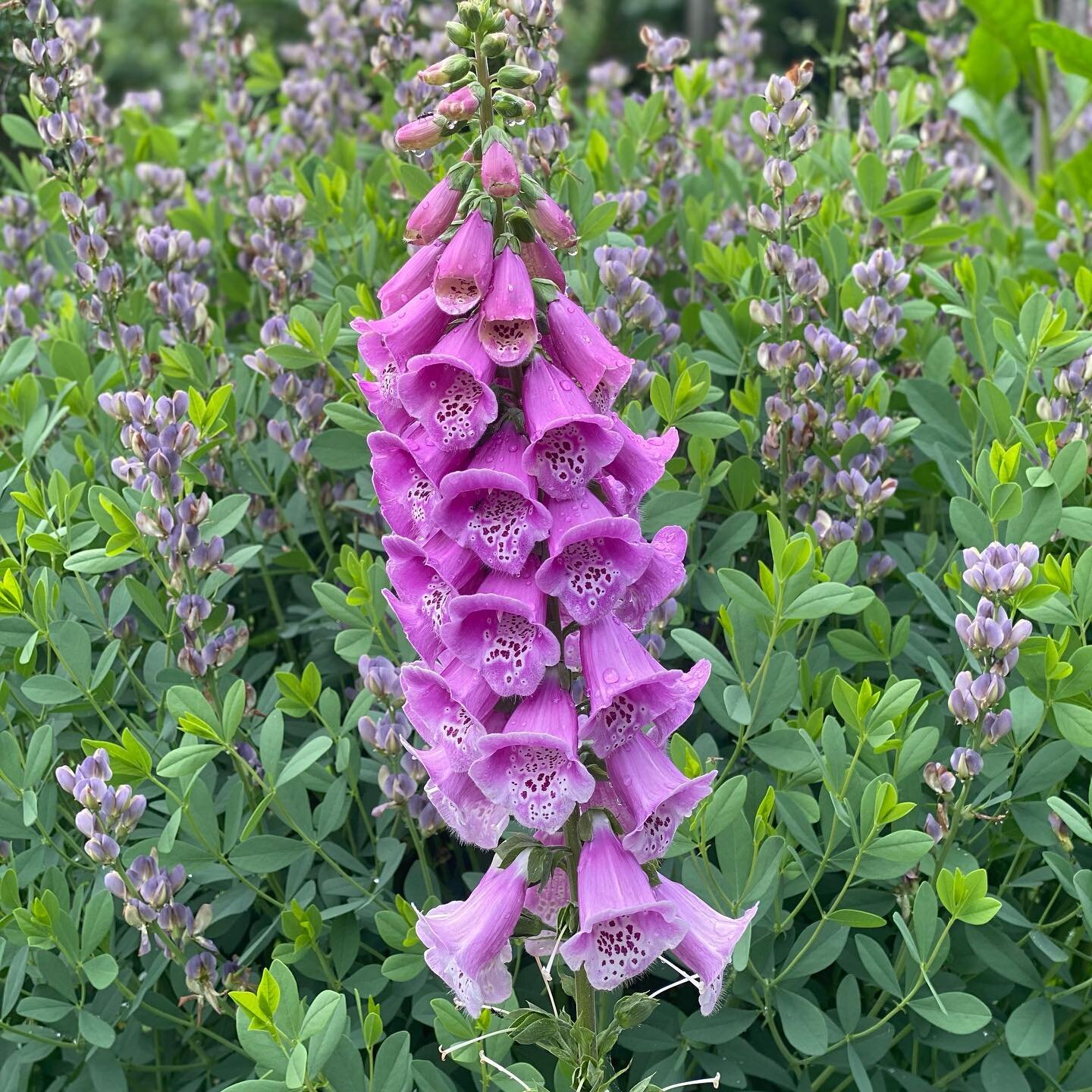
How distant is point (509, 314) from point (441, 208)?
0.68ft

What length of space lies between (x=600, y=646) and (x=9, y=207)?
2.87 m

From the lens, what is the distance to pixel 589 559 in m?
1.74

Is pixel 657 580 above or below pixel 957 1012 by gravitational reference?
above

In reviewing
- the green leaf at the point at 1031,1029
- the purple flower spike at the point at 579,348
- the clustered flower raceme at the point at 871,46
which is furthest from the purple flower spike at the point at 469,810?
the clustered flower raceme at the point at 871,46

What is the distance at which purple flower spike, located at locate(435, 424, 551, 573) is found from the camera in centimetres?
169

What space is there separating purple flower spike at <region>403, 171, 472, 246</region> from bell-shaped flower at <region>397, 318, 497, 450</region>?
164 millimetres

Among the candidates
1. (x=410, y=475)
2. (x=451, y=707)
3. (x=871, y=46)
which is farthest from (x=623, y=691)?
(x=871, y=46)

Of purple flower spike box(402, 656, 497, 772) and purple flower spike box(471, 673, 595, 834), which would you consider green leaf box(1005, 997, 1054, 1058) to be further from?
purple flower spike box(402, 656, 497, 772)

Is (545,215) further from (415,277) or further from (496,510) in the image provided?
(496,510)

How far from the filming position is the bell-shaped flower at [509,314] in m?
1.71

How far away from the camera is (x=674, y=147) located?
153 inches

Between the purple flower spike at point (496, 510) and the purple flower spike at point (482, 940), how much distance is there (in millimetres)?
503

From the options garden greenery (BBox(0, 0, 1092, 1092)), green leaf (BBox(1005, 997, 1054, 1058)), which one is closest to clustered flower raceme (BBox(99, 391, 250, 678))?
garden greenery (BBox(0, 0, 1092, 1092))

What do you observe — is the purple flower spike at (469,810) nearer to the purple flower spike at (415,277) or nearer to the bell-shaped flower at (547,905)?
the bell-shaped flower at (547,905)
